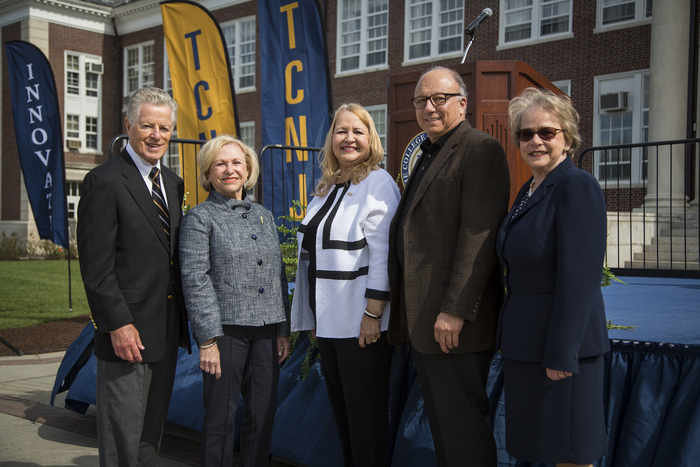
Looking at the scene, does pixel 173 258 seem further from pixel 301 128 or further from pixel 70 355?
pixel 301 128

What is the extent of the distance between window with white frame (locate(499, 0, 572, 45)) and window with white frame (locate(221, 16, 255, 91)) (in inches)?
422

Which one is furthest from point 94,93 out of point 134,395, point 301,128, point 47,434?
point 134,395

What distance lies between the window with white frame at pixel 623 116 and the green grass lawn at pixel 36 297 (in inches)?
499

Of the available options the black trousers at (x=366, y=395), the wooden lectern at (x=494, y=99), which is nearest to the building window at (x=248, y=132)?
the wooden lectern at (x=494, y=99)

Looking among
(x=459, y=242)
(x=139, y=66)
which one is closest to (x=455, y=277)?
(x=459, y=242)

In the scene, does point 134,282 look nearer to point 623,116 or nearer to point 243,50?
point 623,116

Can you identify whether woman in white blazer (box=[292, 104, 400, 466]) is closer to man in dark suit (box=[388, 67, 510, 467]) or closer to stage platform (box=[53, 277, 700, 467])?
man in dark suit (box=[388, 67, 510, 467])

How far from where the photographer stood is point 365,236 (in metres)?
2.76

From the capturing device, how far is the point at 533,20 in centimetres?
1636

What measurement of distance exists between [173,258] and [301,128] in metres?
3.92

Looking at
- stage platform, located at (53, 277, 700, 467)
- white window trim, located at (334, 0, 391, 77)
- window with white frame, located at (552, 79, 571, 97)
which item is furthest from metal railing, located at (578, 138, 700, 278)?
white window trim, located at (334, 0, 391, 77)

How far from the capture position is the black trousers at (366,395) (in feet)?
9.10

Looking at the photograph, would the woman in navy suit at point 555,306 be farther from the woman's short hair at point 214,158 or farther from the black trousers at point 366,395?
the woman's short hair at point 214,158

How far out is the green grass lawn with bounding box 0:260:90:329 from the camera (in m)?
9.83
